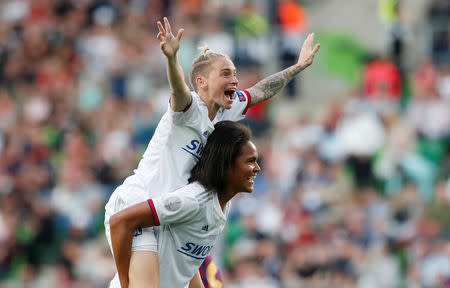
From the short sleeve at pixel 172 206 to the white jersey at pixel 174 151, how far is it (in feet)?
0.69

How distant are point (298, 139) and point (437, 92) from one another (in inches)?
79.5

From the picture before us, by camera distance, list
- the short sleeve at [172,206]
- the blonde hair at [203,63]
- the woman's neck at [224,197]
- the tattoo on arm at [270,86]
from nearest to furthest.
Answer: the short sleeve at [172,206]
the woman's neck at [224,197]
the blonde hair at [203,63]
the tattoo on arm at [270,86]

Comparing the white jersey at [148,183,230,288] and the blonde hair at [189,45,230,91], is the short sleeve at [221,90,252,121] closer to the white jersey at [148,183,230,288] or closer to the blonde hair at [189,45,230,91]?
the blonde hair at [189,45,230,91]

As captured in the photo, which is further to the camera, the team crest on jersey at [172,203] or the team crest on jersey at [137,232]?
the team crest on jersey at [137,232]

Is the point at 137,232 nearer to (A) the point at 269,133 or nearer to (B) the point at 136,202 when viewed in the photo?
(B) the point at 136,202

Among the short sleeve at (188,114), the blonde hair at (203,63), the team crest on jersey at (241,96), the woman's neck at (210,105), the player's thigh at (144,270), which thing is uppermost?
the blonde hair at (203,63)

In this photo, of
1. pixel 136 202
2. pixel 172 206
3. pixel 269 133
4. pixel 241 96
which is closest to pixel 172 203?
pixel 172 206

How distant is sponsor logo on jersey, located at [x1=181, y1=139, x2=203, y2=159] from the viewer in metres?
6.14

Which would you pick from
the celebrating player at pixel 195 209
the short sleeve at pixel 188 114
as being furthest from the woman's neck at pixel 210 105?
the short sleeve at pixel 188 114

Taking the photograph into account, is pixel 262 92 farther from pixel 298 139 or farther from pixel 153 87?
pixel 153 87

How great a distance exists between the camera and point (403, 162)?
1172cm

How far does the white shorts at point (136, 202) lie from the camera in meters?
6.09

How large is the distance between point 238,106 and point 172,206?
45.5 inches

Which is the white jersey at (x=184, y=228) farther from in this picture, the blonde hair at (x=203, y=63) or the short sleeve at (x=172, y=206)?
the blonde hair at (x=203, y=63)
